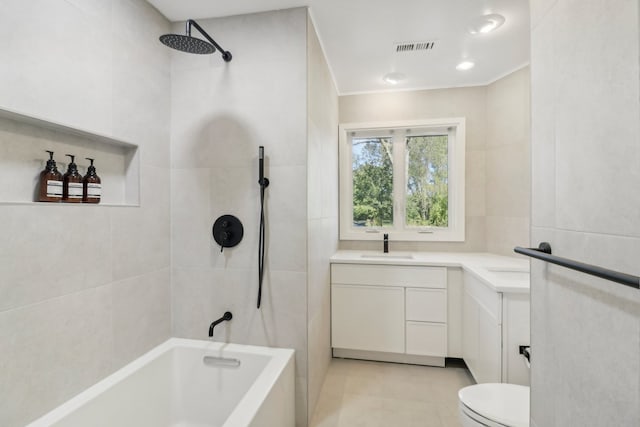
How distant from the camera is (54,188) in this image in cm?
124

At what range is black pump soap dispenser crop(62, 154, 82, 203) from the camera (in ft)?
4.25

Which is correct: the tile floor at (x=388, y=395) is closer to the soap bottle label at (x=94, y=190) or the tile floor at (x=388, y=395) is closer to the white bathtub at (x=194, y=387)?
the white bathtub at (x=194, y=387)

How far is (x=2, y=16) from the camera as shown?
1.05 m

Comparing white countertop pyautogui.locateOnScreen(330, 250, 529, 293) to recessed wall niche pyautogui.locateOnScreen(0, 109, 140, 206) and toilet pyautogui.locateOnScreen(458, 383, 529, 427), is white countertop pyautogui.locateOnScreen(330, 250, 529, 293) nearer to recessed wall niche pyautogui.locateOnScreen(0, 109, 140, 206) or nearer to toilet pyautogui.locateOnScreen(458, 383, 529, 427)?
toilet pyautogui.locateOnScreen(458, 383, 529, 427)

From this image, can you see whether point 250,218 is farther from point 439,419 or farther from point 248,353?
point 439,419

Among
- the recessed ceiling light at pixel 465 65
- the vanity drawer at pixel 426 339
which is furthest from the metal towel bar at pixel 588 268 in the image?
the recessed ceiling light at pixel 465 65

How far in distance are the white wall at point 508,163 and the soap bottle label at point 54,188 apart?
3126 millimetres

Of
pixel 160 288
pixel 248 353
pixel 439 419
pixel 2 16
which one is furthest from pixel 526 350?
pixel 2 16

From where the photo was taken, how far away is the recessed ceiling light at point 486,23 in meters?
1.91

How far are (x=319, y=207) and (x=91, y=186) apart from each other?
1.31m

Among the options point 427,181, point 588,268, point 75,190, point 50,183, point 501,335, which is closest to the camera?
point 588,268

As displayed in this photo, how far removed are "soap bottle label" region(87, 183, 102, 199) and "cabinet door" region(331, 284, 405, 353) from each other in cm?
183

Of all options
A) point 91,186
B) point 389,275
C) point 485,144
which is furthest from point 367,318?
point 91,186

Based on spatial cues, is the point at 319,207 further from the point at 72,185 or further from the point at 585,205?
the point at 585,205
